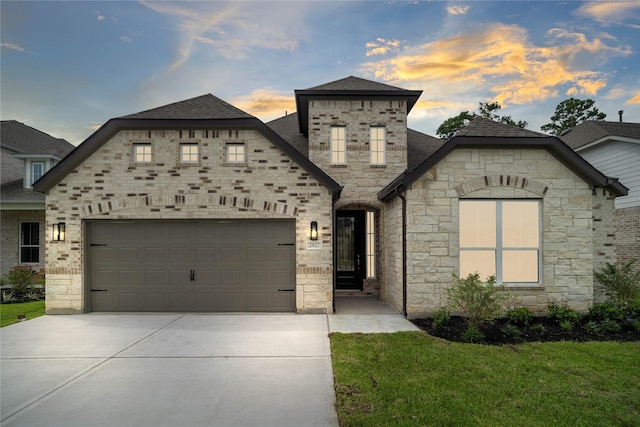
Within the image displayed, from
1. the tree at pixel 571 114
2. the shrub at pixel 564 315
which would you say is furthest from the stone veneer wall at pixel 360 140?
the tree at pixel 571 114

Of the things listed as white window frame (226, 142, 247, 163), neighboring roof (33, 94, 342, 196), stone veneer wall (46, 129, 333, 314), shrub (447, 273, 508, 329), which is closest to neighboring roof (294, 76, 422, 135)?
neighboring roof (33, 94, 342, 196)

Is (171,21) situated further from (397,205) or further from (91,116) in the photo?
(397,205)

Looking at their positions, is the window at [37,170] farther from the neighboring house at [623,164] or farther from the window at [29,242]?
the neighboring house at [623,164]

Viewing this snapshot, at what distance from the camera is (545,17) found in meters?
10.2

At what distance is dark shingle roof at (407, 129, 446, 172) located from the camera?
11.3 metres

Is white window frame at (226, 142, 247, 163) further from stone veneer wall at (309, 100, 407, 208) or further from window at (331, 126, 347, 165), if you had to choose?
window at (331, 126, 347, 165)

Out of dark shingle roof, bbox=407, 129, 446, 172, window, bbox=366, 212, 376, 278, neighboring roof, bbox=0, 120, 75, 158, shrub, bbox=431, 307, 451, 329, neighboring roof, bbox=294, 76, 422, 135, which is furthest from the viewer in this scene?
neighboring roof, bbox=0, 120, 75, 158

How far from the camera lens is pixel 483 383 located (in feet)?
14.6

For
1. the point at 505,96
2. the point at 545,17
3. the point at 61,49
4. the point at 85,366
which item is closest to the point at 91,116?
the point at 61,49

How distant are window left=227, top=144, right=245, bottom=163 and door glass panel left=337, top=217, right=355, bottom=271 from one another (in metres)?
4.10

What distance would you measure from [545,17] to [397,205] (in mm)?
7447

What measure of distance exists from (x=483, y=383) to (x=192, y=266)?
7.00m

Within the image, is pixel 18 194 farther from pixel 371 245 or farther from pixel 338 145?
pixel 371 245

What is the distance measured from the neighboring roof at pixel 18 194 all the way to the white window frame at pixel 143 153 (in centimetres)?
658
